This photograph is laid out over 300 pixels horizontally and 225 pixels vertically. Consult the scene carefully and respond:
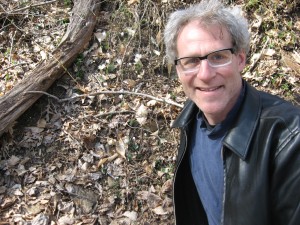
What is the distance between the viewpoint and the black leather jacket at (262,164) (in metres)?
1.80

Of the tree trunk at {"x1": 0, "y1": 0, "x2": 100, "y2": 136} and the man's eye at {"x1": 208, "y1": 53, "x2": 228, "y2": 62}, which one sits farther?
the tree trunk at {"x1": 0, "y1": 0, "x2": 100, "y2": 136}

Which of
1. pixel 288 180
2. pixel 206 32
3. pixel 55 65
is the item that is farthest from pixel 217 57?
pixel 55 65

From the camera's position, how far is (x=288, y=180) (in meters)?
1.79

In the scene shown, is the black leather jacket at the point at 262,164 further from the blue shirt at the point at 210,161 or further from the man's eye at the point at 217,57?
the man's eye at the point at 217,57

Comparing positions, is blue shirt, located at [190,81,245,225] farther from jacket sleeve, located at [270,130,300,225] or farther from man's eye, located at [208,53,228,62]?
jacket sleeve, located at [270,130,300,225]

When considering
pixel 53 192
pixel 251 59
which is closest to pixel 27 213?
pixel 53 192

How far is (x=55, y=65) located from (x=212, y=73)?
2.94 metres

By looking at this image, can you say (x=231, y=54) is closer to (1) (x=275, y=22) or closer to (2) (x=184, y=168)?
(2) (x=184, y=168)

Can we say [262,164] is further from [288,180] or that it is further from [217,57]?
[217,57]

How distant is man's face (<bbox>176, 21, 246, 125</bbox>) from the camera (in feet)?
6.92

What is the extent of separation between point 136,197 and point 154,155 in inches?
21.1

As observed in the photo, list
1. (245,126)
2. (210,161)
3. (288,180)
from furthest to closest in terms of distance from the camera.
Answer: (210,161), (245,126), (288,180)

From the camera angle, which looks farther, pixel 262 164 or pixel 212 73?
pixel 212 73

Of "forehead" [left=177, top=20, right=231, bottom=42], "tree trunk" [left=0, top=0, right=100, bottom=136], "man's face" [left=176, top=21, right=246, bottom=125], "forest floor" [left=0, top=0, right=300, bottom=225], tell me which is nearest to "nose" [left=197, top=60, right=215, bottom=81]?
"man's face" [left=176, top=21, right=246, bottom=125]
